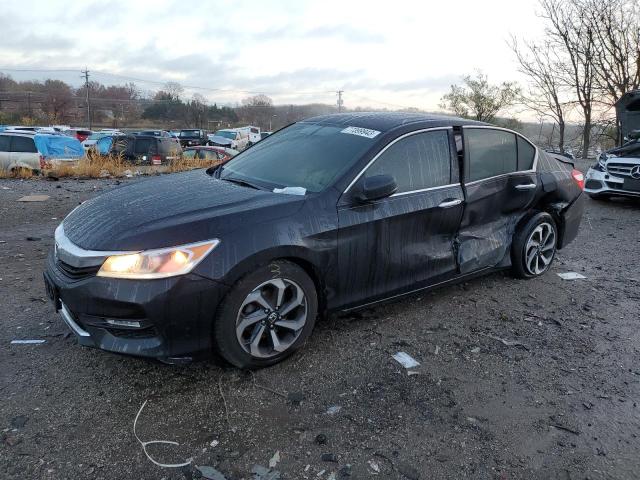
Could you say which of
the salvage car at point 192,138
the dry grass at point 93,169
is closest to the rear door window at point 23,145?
the dry grass at point 93,169

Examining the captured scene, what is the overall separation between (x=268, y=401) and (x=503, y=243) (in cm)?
277

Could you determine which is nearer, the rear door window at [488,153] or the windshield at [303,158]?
the windshield at [303,158]

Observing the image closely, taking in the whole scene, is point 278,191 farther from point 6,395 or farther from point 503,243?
point 503,243

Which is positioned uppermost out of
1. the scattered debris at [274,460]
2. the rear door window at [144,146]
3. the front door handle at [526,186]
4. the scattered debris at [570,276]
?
the rear door window at [144,146]

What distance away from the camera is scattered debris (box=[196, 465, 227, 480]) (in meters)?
2.24

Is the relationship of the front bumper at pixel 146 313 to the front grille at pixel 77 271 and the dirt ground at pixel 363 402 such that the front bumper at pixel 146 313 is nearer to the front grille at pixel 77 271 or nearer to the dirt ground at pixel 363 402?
the front grille at pixel 77 271

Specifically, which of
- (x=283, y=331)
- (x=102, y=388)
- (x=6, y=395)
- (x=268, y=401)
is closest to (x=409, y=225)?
(x=283, y=331)

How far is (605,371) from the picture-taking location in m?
3.30

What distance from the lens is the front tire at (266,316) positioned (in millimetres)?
2832

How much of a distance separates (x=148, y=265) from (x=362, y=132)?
194 cm

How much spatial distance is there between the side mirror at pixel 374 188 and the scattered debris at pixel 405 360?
42.8 inches

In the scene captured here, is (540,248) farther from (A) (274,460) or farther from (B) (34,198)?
(B) (34,198)

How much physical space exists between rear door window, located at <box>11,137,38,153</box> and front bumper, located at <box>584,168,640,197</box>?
16.0m

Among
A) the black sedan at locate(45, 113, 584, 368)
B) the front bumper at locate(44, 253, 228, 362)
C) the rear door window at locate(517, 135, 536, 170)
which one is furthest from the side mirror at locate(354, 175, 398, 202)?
the rear door window at locate(517, 135, 536, 170)
